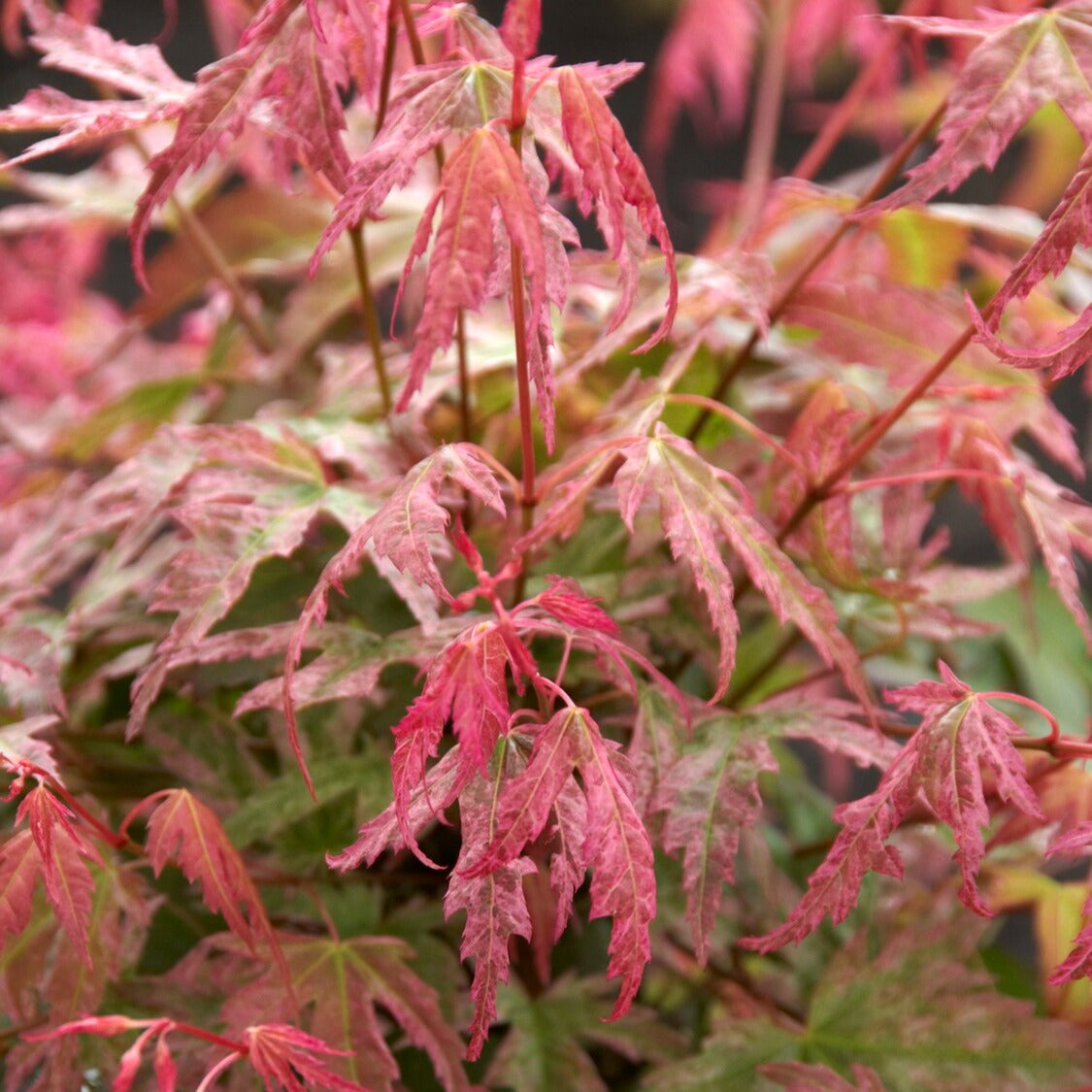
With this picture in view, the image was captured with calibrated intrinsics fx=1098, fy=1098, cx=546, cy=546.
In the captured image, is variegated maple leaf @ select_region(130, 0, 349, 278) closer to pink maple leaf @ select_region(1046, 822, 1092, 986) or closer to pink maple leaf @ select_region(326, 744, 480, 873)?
pink maple leaf @ select_region(326, 744, 480, 873)

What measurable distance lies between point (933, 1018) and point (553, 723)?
253mm

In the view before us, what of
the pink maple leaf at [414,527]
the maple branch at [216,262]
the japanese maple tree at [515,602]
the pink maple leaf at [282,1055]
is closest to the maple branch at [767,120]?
the japanese maple tree at [515,602]

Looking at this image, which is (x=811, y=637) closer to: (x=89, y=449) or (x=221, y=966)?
(x=221, y=966)

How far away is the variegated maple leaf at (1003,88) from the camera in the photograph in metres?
0.31

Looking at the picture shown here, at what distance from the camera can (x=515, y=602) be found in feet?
1.29

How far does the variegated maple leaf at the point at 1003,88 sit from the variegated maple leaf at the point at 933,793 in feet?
0.46

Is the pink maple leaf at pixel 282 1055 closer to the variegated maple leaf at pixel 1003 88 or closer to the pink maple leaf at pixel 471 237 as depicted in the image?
the pink maple leaf at pixel 471 237

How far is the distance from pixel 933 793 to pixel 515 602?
16cm

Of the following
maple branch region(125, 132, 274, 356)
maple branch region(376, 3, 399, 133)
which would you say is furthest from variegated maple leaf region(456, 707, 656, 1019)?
maple branch region(125, 132, 274, 356)

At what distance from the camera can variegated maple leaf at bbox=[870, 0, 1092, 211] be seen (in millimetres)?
315

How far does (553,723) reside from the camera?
280mm

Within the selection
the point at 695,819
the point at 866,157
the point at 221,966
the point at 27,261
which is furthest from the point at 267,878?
the point at 866,157

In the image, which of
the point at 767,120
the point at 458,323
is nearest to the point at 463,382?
the point at 458,323

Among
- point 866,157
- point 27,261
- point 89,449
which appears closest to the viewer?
point 89,449
